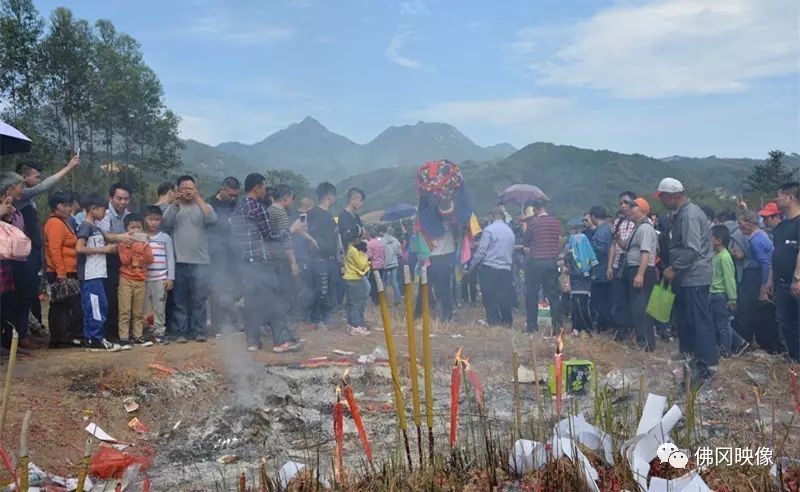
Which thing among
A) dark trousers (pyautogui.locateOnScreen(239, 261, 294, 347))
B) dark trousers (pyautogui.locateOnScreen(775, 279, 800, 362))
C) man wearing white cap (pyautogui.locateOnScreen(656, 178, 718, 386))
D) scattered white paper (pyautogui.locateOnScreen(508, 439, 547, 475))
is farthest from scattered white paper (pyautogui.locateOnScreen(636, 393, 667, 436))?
dark trousers (pyautogui.locateOnScreen(239, 261, 294, 347))

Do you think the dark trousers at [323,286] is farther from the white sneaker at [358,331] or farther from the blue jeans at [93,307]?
the blue jeans at [93,307]

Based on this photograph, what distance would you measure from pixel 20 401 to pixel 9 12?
1470cm

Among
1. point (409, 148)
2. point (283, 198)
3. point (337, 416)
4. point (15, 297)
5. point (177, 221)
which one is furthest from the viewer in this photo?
point (409, 148)

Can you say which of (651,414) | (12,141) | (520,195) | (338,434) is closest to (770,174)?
(520,195)

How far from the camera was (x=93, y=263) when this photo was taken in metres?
6.75

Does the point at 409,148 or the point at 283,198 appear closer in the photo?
the point at 283,198

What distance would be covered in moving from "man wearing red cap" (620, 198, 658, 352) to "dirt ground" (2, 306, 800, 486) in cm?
30

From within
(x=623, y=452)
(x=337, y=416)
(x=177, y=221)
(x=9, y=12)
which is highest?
(x=9, y=12)

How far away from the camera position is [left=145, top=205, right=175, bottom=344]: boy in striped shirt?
23.9 feet

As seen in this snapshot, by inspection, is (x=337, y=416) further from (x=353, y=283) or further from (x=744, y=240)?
(x=744, y=240)

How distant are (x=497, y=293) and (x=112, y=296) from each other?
5.32m

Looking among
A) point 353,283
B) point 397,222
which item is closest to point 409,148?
point 397,222

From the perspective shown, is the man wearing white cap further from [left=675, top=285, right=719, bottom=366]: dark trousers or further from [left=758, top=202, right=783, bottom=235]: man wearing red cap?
[left=758, top=202, right=783, bottom=235]: man wearing red cap

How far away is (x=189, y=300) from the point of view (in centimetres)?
754
